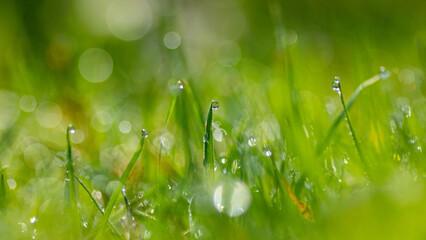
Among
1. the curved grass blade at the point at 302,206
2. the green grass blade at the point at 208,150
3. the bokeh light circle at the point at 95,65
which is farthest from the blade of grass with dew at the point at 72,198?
the bokeh light circle at the point at 95,65

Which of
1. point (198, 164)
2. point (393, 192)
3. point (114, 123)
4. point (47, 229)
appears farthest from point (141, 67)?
point (393, 192)

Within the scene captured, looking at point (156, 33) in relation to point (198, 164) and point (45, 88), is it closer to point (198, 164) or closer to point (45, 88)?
point (45, 88)

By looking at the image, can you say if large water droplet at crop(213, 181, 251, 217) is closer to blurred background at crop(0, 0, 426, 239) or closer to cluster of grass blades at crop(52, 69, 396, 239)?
cluster of grass blades at crop(52, 69, 396, 239)

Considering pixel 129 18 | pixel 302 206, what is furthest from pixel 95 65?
pixel 302 206

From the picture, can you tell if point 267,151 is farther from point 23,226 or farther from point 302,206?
point 23,226

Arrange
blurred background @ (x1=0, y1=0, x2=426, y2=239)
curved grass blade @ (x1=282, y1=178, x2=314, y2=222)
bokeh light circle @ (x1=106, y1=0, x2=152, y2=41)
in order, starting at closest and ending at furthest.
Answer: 1. curved grass blade @ (x1=282, y1=178, x2=314, y2=222)
2. blurred background @ (x1=0, y1=0, x2=426, y2=239)
3. bokeh light circle @ (x1=106, y1=0, x2=152, y2=41)

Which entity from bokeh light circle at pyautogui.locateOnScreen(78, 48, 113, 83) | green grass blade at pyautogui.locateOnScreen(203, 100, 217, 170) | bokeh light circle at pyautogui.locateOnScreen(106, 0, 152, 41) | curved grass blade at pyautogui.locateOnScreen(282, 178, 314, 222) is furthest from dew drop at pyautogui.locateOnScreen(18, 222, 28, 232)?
bokeh light circle at pyautogui.locateOnScreen(106, 0, 152, 41)
